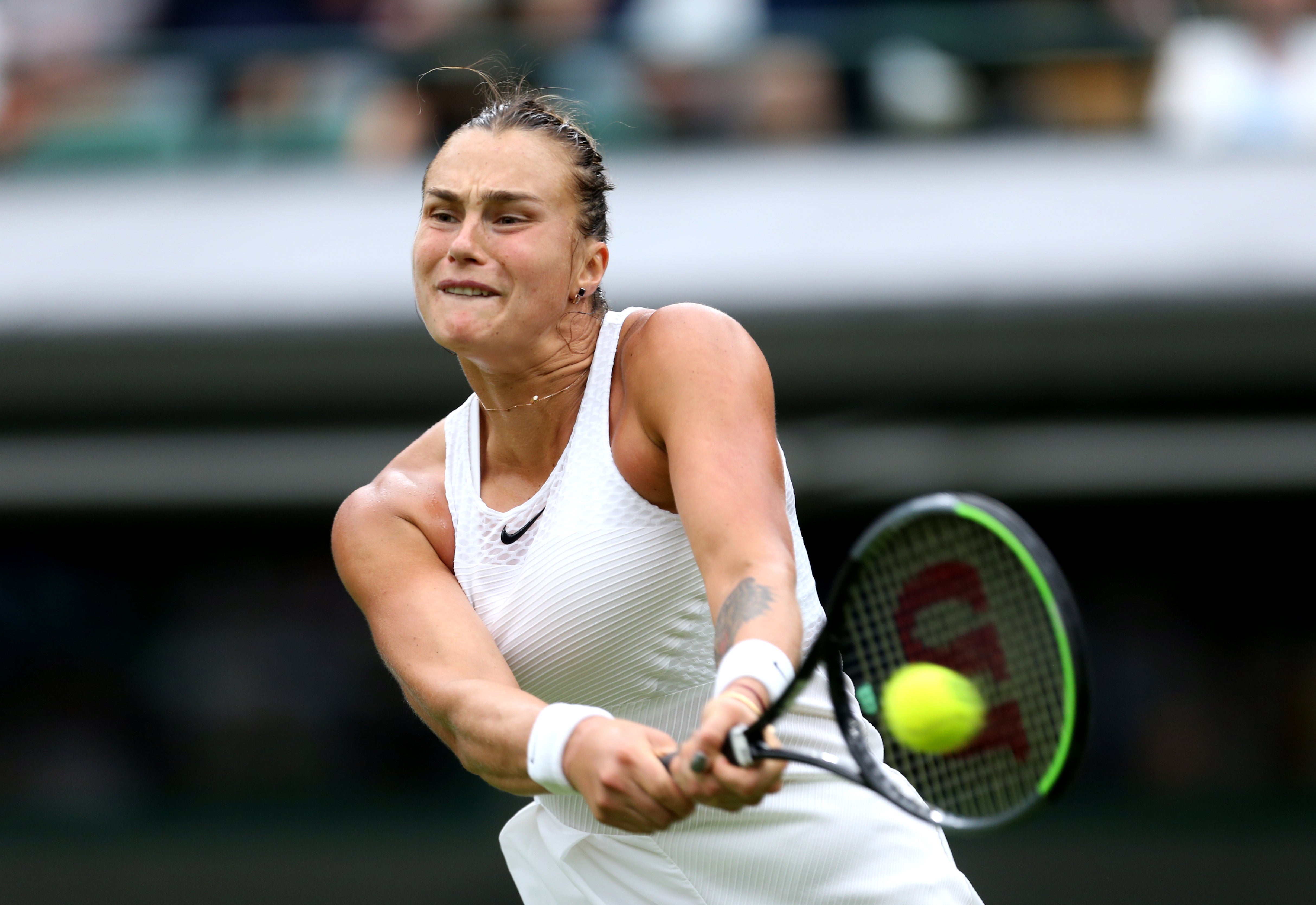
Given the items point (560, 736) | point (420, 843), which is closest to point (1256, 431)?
point (420, 843)

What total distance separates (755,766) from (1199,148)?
16.1 feet

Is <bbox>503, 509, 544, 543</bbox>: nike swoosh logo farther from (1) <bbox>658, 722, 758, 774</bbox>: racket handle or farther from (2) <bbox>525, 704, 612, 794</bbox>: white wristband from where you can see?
(1) <bbox>658, 722, 758, 774</bbox>: racket handle

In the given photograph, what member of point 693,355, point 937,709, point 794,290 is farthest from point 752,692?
point 794,290

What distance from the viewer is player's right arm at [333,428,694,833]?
2.13 m

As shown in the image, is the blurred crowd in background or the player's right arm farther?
the blurred crowd in background

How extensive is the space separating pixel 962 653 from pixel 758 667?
36 cm

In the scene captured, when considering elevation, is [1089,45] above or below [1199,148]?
above

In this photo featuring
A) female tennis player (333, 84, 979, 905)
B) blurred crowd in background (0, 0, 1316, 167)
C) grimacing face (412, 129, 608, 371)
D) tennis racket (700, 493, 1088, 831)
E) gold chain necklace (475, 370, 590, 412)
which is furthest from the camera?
blurred crowd in background (0, 0, 1316, 167)

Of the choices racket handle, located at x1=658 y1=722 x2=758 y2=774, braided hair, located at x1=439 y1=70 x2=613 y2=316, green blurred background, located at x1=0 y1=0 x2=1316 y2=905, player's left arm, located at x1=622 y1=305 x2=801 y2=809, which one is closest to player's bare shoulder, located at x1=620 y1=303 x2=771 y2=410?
player's left arm, located at x1=622 y1=305 x2=801 y2=809

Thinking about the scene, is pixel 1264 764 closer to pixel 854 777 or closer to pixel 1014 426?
pixel 1014 426

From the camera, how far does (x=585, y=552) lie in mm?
2443

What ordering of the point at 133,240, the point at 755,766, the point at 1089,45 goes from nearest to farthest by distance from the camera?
the point at 755,766
the point at 1089,45
the point at 133,240

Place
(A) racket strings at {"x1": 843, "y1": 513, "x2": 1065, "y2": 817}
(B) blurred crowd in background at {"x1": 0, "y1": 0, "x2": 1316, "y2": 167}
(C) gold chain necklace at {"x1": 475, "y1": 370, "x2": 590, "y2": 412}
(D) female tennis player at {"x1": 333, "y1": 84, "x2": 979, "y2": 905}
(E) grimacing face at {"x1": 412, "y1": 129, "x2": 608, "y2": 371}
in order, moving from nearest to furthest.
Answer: (A) racket strings at {"x1": 843, "y1": 513, "x2": 1065, "y2": 817}
(D) female tennis player at {"x1": 333, "y1": 84, "x2": 979, "y2": 905}
(E) grimacing face at {"x1": 412, "y1": 129, "x2": 608, "y2": 371}
(C) gold chain necklace at {"x1": 475, "y1": 370, "x2": 590, "y2": 412}
(B) blurred crowd in background at {"x1": 0, "y1": 0, "x2": 1316, "y2": 167}

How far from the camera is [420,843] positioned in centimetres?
711
